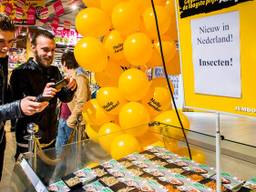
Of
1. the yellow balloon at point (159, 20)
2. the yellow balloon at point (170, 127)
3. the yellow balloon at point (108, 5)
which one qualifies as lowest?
the yellow balloon at point (170, 127)

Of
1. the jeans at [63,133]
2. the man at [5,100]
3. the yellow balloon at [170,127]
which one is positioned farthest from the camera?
the jeans at [63,133]

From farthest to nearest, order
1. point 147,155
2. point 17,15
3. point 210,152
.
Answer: point 17,15 → point 210,152 → point 147,155

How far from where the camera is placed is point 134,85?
1876 millimetres

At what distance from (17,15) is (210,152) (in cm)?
712

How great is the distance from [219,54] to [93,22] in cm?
128

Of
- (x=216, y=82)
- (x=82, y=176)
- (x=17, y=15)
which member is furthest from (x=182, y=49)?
(x=17, y=15)

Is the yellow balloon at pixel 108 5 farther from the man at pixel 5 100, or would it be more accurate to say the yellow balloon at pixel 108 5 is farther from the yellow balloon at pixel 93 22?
the man at pixel 5 100

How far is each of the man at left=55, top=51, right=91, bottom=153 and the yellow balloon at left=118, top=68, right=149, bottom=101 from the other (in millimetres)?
1566

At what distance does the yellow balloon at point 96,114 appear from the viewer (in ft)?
7.01

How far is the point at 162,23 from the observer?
180 centimetres

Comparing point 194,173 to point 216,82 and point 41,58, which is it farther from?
point 41,58

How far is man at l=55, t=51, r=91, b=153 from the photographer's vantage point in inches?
140

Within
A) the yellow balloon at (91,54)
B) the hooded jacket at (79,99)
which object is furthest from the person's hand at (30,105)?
the hooded jacket at (79,99)

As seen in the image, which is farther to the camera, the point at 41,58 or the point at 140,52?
the point at 41,58
